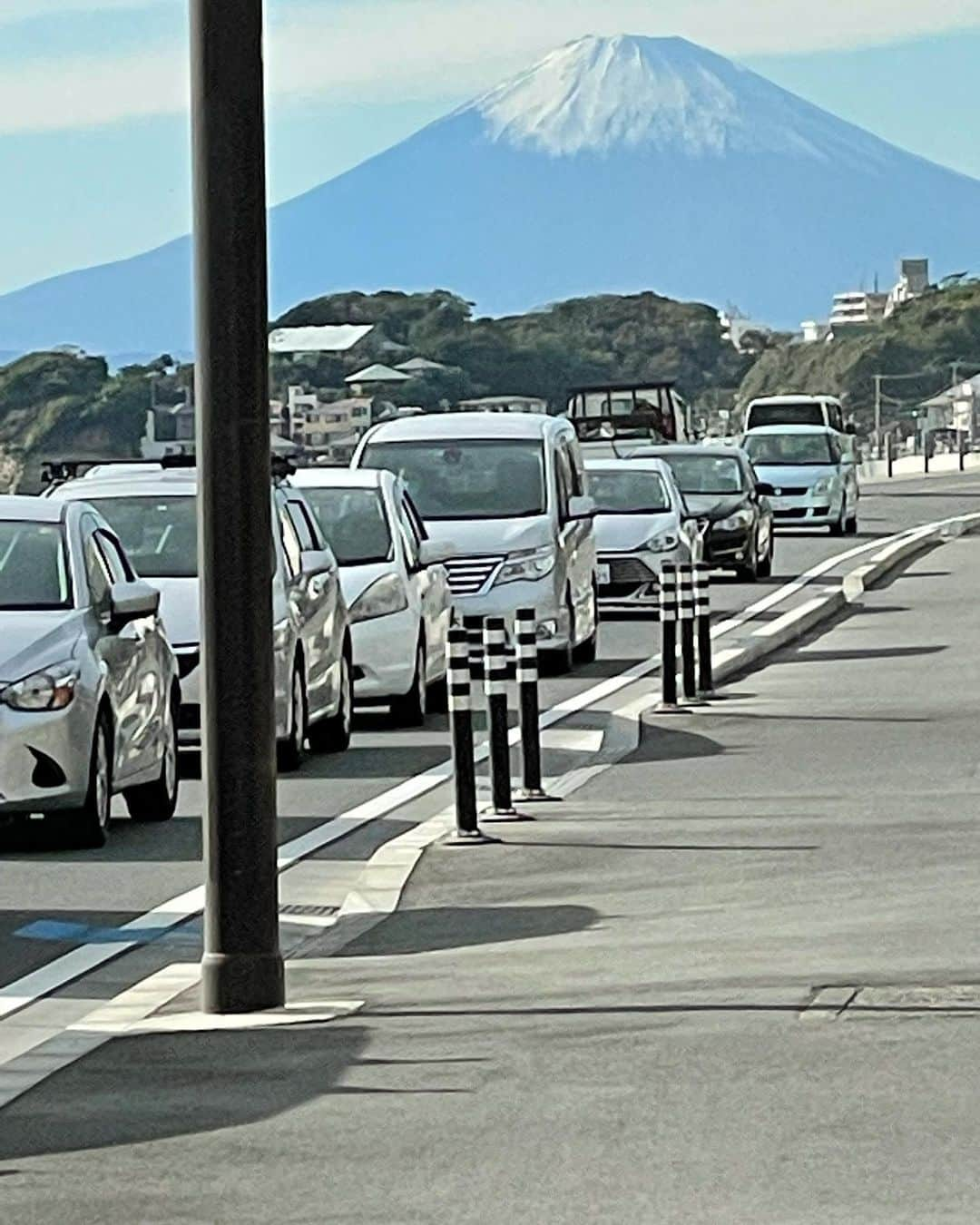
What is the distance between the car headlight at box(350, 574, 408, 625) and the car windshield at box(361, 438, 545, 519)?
183 inches

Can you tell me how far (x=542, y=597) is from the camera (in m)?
26.0

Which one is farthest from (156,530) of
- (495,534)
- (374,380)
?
(374,380)

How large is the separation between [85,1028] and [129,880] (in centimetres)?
389

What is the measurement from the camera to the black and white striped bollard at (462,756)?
14844 millimetres

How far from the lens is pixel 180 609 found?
61.6 feet

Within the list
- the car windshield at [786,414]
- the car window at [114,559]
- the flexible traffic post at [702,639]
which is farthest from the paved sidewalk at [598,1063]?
the car windshield at [786,414]

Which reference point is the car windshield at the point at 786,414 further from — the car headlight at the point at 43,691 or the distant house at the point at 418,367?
the distant house at the point at 418,367

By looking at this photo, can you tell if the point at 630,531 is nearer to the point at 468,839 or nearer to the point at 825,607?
the point at 825,607

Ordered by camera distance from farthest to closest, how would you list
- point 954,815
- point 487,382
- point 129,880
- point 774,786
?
point 487,382, point 774,786, point 954,815, point 129,880

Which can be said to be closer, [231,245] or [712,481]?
[231,245]

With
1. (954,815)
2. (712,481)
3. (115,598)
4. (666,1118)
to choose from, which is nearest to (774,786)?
(954,815)

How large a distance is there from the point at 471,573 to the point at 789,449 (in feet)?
93.4

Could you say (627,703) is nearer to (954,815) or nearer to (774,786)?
(774,786)

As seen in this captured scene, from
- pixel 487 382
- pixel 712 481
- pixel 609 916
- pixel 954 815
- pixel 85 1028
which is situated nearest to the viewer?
pixel 85 1028
